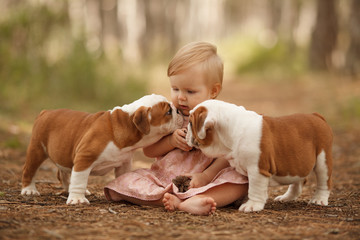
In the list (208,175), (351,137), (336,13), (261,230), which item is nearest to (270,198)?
(208,175)

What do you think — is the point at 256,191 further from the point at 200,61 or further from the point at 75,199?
the point at 75,199

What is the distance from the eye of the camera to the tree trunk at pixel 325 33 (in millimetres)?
16781

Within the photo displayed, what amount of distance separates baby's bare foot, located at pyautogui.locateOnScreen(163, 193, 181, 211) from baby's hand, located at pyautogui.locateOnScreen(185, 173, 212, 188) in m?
0.24

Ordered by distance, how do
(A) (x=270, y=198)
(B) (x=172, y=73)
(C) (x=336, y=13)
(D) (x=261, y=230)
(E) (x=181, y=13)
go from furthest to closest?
(E) (x=181, y=13) → (C) (x=336, y=13) → (A) (x=270, y=198) → (B) (x=172, y=73) → (D) (x=261, y=230)

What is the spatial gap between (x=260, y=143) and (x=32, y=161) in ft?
7.50

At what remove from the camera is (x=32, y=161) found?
14.8 feet

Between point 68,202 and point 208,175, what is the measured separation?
4.19 feet

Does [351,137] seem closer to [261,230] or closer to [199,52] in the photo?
[199,52]

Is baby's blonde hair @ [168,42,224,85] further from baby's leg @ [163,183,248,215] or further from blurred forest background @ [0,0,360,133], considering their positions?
blurred forest background @ [0,0,360,133]

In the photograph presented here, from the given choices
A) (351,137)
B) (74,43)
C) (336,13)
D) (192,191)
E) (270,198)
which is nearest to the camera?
(192,191)

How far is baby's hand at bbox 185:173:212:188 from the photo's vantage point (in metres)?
4.02

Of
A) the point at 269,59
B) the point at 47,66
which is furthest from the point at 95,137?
the point at 269,59

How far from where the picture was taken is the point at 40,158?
4539mm

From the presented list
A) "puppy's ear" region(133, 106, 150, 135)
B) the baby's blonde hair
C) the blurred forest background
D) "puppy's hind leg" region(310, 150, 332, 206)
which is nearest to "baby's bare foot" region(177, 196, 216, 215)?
"puppy's ear" region(133, 106, 150, 135)
